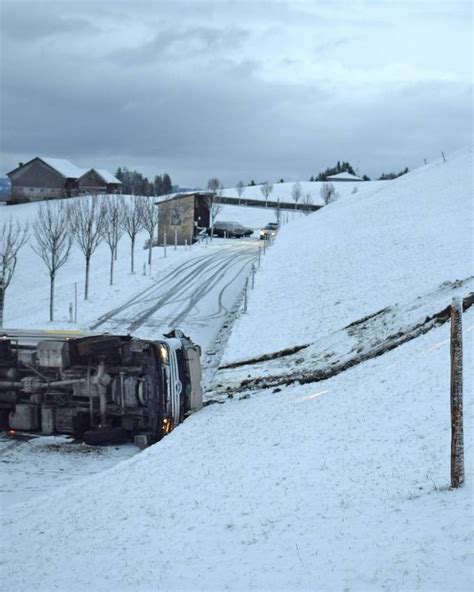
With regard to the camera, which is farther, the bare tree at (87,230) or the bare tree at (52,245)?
the bare tree at (87,230)

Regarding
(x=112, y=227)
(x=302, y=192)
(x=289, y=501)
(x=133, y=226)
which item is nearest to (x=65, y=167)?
(x=302, y=192)

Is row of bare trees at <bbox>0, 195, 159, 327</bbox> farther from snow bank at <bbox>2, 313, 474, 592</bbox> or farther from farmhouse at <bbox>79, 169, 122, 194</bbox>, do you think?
snow bank at <bbox>2, 313, 474, 592</bbox>

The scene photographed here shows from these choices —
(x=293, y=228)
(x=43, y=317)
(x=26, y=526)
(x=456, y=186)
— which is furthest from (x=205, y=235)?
(x=26, y=526)

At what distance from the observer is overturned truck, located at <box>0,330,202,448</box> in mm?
14617

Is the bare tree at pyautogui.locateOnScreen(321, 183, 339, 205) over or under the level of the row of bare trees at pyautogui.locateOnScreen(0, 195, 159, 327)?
over

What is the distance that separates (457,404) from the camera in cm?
861

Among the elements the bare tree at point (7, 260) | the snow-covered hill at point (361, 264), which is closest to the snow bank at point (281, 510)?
the snow-covered hill at point (361, 264)

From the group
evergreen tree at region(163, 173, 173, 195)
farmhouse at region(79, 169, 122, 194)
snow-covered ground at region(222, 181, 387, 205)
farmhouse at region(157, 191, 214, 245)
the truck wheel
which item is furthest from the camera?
evergreen tree at region(163, 173, 173, 195)

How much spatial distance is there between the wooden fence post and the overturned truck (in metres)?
7.21

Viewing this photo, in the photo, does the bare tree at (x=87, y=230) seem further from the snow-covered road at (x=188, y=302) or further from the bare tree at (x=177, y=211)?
the bare tree at (x=177, y=211)

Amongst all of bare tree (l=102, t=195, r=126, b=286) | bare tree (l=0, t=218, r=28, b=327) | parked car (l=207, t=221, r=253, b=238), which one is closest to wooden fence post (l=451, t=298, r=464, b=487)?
bare tree (l=0, t=218, r=28, b=327)

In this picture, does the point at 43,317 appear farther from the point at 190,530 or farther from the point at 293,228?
the point at 293,228

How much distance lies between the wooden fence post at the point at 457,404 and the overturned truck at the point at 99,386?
23.7 feet

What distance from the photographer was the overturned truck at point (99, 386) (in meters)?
Result: 14.6
